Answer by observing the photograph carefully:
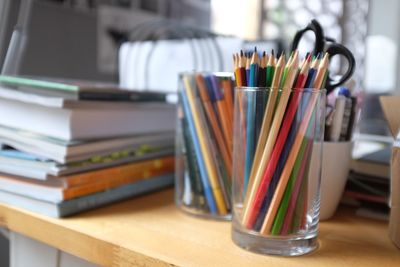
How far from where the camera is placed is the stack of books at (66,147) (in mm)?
424

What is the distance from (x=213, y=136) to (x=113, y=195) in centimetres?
14

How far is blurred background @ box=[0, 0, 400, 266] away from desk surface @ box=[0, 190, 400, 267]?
174 mm

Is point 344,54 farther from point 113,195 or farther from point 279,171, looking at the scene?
point 113,195

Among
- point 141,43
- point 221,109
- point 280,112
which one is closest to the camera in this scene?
point 280,112

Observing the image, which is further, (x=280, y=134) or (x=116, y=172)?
(x=116, y=172)

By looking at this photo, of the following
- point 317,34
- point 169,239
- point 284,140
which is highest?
point 317,34

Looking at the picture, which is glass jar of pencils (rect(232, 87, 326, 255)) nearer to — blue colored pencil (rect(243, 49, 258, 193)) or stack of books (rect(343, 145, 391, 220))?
blue colored pencil (rect(243, 49, 258, 193))

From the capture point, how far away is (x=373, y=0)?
3.77ft

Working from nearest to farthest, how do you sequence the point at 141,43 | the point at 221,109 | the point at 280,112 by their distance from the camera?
the point at 280,112
the point at 221,109
the point at 141,43

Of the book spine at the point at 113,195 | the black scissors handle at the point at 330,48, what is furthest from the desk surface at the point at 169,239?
the black scissors handle at the point at 330,48

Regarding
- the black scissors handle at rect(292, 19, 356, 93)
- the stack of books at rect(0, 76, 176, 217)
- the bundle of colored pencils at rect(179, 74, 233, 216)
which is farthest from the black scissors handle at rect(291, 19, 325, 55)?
the stack of books at rect(0, 76, 176, 217)

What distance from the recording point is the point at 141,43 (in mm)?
790

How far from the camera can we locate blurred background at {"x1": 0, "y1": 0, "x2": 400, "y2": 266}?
2.24ft

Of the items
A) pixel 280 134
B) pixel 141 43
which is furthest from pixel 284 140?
pixel 141 43
